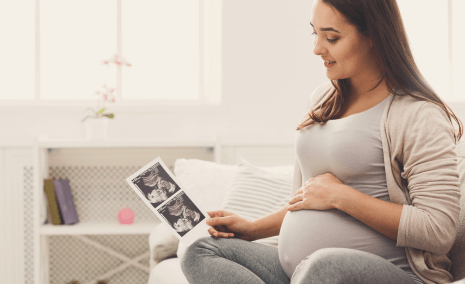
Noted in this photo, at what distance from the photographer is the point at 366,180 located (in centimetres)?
93

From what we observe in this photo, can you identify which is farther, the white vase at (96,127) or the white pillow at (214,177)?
the white vase at (96,127)

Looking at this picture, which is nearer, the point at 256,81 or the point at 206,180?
the point at 206,180

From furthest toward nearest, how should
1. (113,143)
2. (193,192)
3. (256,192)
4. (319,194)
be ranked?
1. (113,143)
2. (193,192)
3. (256,192)
4. (319,194)

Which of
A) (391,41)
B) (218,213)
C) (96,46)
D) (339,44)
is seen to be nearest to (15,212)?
(96,46)

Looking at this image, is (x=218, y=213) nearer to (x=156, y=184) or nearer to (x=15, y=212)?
(x=156, y=184)

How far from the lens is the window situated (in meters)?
2.67

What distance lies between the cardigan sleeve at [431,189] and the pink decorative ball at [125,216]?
1.73 meters

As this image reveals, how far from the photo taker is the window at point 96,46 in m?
2.67

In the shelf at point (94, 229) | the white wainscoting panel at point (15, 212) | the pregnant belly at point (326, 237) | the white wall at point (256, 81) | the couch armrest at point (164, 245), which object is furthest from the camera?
the white wall at point (256, 81)

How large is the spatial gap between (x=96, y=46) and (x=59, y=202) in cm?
114

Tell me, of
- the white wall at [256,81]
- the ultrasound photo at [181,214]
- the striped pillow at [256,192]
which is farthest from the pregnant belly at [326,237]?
the white wall at [256,81]

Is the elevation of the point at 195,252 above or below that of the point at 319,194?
below

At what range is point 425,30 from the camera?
2.84 metres

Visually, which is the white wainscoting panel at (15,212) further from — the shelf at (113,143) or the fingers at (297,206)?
the fingers at (297,206)
